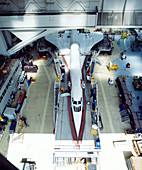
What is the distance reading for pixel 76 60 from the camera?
25.4m

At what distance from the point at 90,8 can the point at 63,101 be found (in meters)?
14.0

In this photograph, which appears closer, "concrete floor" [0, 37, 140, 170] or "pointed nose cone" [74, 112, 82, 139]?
"pointed nose cone" [74, 112, 82, 139]

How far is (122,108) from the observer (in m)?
24.4

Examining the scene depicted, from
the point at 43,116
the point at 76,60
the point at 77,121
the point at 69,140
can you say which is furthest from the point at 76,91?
the point at 43,116

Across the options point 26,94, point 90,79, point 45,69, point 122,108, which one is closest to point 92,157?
point 122,108

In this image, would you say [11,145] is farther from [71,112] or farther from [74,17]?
[74,17]

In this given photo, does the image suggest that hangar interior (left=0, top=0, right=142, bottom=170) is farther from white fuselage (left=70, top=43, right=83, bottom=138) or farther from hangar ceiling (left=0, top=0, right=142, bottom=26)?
white fuselage (left=70, top=43, right=83, bottom=138)

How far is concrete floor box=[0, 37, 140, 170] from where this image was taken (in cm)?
2008

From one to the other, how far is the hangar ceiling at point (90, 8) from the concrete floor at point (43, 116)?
13121 mm

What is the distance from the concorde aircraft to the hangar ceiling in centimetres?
806

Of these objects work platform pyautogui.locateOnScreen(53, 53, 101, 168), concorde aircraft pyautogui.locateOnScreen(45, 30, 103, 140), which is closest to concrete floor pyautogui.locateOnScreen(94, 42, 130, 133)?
work platform pyautogui.locateOnScreen(53, 53, 101, 168)

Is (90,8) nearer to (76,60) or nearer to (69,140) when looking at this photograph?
(76,60)

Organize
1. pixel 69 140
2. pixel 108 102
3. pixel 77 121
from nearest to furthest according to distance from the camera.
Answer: pixel 69 140, pixel 77 121, pixel 108 102

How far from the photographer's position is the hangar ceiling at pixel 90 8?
19125 mm
